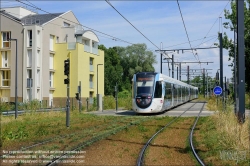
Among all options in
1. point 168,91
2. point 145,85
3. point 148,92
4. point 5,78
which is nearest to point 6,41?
point 5,78

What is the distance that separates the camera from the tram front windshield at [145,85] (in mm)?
28578

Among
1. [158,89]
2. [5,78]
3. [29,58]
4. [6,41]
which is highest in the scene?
[6,41]

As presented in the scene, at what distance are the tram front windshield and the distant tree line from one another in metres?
49.8

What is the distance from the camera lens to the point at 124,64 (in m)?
85.6

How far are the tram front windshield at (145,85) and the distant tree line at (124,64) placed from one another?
49.8 meters

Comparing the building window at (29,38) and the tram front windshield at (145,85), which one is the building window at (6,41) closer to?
the building window at (29,38)

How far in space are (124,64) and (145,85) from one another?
57.0 m

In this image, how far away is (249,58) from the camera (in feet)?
149

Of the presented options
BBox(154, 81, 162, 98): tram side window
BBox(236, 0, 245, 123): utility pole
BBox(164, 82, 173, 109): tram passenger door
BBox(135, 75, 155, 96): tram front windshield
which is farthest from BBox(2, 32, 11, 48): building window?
BBox(236, 0, 245, 123): utility pole

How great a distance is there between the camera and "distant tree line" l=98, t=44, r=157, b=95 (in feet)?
260

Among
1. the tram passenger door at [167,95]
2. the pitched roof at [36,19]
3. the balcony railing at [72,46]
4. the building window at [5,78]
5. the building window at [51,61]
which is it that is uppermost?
the pitched roof at [36,19]

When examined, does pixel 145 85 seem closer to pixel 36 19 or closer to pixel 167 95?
pixel 167 95

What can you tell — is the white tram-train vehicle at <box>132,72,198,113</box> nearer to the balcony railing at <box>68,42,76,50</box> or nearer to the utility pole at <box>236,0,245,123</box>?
the utility pole at <box>236,0,245,123</box>

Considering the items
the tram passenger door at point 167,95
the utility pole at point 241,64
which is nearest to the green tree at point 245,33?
the tram passenger door at point 167,95
